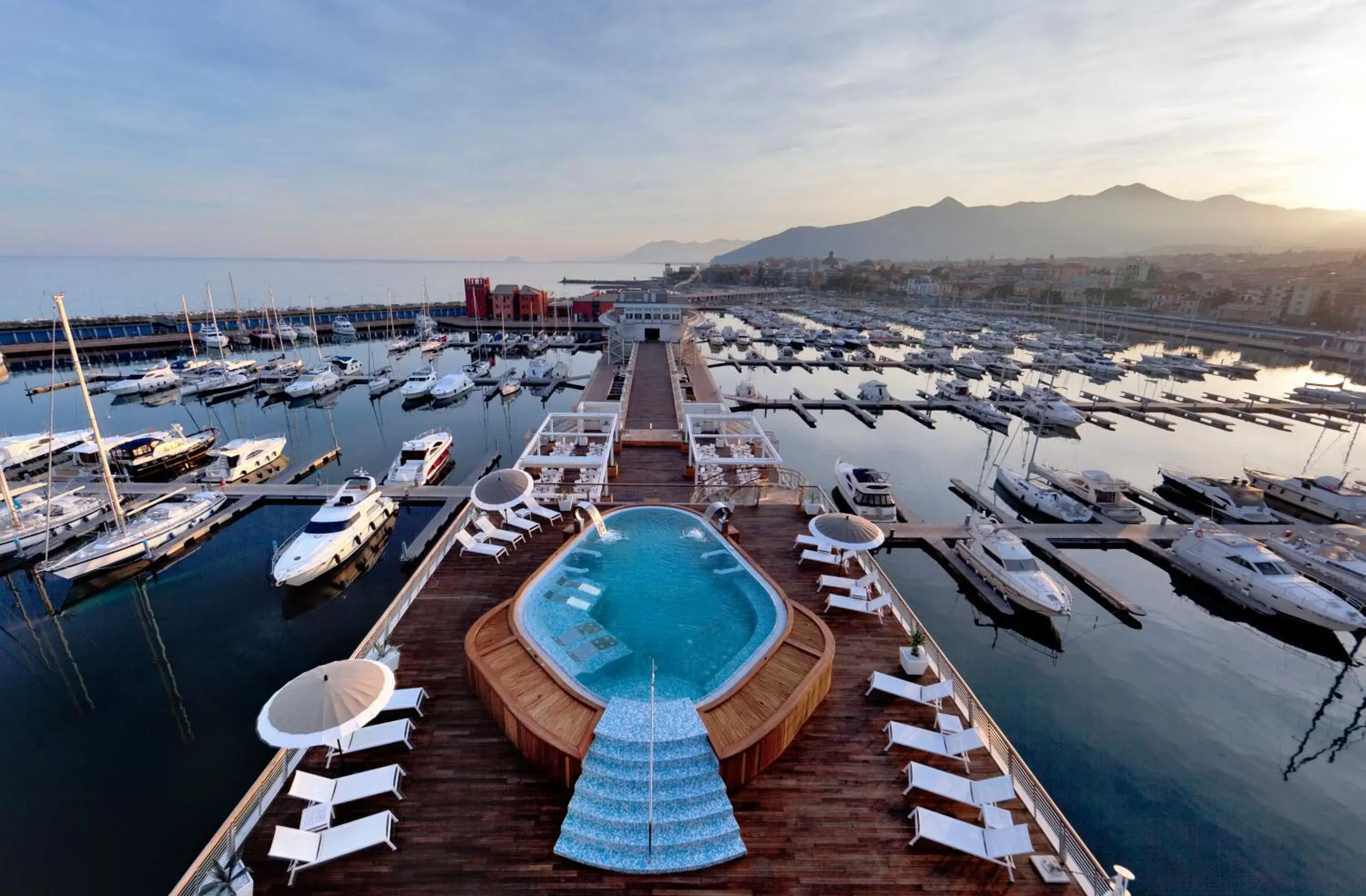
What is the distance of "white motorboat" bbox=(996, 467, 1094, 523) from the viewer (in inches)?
995

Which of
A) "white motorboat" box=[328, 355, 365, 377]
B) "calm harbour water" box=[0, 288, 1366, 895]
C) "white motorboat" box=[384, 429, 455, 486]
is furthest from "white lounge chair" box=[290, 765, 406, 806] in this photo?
"white motorboat" box=[328, 355, 365, 377]

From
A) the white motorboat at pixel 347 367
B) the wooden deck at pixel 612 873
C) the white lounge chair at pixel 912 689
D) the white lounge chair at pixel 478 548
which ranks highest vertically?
the white motorboat at pixel 347 367

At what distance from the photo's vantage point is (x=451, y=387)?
46.1 metres

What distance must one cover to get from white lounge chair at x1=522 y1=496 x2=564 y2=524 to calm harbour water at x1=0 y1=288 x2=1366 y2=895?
730cm

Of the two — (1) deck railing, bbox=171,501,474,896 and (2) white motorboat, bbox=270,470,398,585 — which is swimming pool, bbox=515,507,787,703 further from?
(2) white motorboat, bbox=270,470,398,585

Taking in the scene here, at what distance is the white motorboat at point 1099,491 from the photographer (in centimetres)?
2569

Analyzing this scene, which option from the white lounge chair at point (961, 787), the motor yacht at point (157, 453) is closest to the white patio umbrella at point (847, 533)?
the white lounge chair at point (961, 787)

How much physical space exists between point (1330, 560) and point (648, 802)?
2946 cm

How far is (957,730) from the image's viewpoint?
9.06 metres

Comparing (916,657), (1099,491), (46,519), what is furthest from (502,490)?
(1099,491)

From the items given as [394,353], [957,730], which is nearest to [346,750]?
[957,730]

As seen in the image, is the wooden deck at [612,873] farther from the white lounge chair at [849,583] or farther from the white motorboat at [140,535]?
the white motorboat at [140,535]

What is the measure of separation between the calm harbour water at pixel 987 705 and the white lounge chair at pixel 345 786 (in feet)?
21.4

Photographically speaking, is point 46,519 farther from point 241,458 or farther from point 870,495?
point 870,495
